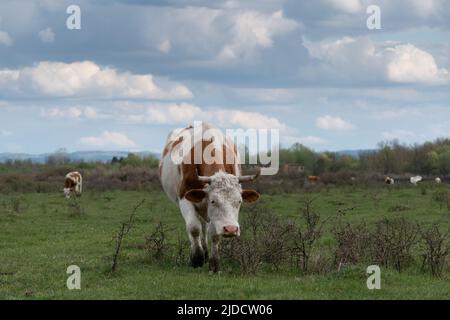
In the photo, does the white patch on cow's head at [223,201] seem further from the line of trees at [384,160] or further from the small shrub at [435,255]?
the line of trees at [384,160]

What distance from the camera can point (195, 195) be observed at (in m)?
11.4

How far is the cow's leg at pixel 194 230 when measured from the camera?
11.9 meters

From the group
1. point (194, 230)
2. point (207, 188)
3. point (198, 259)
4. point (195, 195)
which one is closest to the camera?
point (207, 188)

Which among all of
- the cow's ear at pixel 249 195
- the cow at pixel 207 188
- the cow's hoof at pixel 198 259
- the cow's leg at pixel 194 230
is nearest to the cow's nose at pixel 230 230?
the cow at pixel 207 188

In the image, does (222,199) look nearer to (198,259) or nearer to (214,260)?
(214,260)

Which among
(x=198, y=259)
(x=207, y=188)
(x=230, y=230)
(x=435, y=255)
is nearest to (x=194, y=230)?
(x=198, y=259)

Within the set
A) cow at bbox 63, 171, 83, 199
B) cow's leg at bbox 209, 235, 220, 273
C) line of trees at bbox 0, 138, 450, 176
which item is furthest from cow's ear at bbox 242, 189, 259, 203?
line of trees at bbox 0, 138, 450, 176

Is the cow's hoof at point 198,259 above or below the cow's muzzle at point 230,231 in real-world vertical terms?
below

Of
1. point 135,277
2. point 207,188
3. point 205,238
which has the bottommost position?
point 135,277

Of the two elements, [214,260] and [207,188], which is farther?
[214,260]

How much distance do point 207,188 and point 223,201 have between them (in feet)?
1.44

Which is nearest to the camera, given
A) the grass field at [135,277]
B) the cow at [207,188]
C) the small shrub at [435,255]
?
the grass field at [135,277]

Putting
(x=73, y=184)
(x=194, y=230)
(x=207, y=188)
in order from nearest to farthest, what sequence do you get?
(x=207, y=188), (x=194, y=230), (x=73, y=184)
